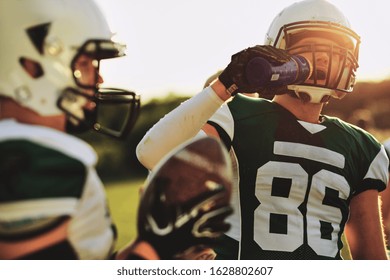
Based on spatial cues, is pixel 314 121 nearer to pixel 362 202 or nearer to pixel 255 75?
pixel 362 202

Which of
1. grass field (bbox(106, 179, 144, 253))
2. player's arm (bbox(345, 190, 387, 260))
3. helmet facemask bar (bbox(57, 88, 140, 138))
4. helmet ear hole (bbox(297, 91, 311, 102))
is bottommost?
grass field (bbox(106, 179, 144, 253))

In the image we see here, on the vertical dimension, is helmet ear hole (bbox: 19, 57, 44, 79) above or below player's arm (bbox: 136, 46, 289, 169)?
above

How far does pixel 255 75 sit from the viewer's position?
1.65 meters

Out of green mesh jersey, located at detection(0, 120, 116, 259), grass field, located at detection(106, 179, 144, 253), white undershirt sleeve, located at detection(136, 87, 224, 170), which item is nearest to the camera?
green mesh jersey, located at detection(0, 120, 116, 259)

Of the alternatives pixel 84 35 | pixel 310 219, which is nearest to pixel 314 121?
pixel 310 219

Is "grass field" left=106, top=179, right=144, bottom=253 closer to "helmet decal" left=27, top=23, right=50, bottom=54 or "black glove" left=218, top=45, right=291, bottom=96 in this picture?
"black glove" left=218, top=45, right=291, bottom=96

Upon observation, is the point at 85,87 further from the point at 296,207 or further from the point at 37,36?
the point at 296,207

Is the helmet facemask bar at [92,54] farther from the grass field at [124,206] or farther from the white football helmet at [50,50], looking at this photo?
the grass field at [124,206]

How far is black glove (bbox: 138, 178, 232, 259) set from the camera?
1.24m

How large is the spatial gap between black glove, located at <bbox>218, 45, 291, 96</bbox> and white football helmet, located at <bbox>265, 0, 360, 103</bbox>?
23 centimetres

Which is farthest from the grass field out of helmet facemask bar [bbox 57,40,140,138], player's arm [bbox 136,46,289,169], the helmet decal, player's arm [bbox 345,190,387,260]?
the helmet decal

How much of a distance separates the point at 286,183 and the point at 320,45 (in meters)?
0.41

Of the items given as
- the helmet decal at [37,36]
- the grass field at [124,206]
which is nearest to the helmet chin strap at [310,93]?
the helmet decal at [37,36]

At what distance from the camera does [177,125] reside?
1618 millimetres
